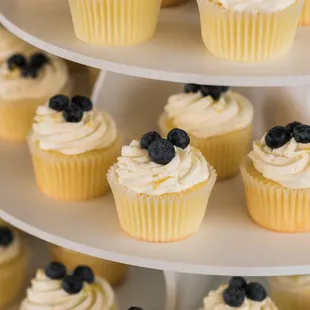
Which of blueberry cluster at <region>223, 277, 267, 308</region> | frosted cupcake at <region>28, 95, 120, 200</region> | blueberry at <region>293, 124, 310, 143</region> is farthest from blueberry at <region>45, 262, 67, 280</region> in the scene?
blueberry at <region>293, 124, 310, 143</region>

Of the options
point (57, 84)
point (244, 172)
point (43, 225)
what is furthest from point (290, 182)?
point (57, 84)

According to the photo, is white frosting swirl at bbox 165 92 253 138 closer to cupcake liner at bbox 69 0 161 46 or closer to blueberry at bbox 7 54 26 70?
cupcake liner at bbox 69 0 161 46

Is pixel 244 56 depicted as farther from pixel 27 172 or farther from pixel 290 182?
pixel 27 172

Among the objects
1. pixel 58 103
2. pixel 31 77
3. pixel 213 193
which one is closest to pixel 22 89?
pixel 31 77

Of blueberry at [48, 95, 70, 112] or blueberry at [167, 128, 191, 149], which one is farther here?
blueberry at [48, 95, 70, 112]

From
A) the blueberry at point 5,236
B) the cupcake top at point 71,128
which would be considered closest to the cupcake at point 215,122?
the cupcake top at point 71,128

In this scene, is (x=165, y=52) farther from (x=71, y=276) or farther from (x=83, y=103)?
(x=71, y=276)

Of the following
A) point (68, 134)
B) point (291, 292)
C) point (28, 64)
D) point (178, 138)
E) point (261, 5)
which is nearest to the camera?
point (261, 5)
